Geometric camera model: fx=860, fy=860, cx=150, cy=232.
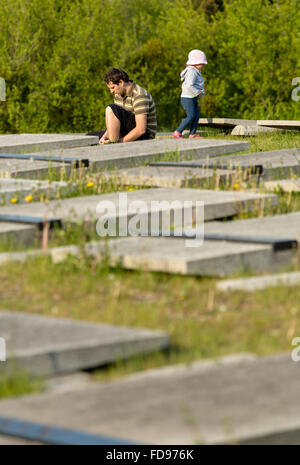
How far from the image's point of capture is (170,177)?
7.80 meters

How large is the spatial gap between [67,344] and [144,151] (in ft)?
21.7

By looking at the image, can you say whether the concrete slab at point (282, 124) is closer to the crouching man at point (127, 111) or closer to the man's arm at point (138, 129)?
the crouching man at point (127, 111)

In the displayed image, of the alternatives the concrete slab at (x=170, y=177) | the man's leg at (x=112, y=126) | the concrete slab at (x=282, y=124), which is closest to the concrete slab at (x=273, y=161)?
→ the concrete slab at (x=170, y=177)

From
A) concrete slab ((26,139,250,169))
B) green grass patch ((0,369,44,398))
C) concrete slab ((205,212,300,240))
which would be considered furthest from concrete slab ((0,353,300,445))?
concrete slab ((26,139,250,169))

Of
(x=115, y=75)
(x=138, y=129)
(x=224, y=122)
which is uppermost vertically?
(x=115, y=75)

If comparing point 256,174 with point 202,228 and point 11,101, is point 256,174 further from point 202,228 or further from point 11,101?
point 11,101

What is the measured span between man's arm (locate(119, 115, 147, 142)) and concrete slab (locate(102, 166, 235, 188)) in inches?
110

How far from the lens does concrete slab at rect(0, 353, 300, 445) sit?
2.66 meters

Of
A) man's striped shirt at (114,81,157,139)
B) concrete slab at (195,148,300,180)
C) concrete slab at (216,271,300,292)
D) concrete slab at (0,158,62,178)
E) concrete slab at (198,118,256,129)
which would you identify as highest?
man's striped shirt at (114,81,157,139)

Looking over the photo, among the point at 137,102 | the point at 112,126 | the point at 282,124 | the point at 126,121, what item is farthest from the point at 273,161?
the point at 282,124

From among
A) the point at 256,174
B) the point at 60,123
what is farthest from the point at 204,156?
the point at 60,123

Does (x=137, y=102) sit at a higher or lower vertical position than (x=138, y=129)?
higher

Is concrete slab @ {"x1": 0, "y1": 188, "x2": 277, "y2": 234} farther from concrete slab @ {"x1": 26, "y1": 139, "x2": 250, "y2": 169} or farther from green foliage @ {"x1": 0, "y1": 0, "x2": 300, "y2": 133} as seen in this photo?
green foliage @ {"x1": 0, "y1": 0, "x2": 300, "y2": 133}

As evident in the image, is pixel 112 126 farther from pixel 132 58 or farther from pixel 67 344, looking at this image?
pixel 132 58
